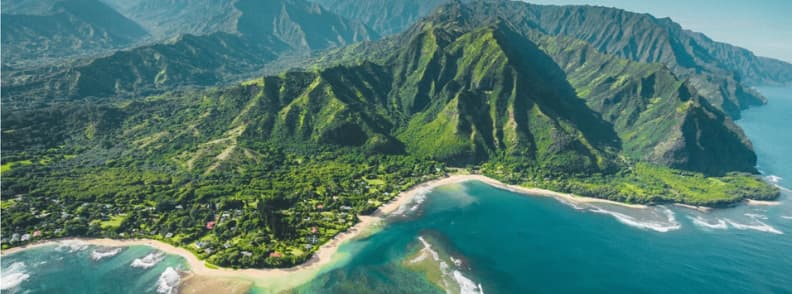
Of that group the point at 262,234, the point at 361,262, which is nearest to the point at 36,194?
the point at 262,234

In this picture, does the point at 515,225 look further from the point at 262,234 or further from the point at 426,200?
the point at 262,234

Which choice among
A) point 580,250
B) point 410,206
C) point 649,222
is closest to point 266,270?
point 410,206

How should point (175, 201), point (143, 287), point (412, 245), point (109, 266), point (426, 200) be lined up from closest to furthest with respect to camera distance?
point (143, 287)
point (109, 266)
point (412, 245)
point (175, 201)
point (426, 200)

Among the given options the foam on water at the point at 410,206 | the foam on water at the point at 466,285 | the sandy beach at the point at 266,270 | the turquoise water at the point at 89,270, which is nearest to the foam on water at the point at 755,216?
the foam on water at the point at 410,206

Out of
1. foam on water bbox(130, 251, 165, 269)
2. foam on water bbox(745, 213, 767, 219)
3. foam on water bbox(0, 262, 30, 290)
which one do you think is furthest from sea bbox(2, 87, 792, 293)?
foam on water bbox(745, 213, 767, 219)

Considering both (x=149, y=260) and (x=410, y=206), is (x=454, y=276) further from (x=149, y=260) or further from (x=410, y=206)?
(x=149, y=260)

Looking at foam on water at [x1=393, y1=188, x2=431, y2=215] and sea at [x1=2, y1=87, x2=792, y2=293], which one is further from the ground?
foam on water at [x1=393, y1=188, x2=431, y2=215]

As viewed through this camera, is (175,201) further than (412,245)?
Yes

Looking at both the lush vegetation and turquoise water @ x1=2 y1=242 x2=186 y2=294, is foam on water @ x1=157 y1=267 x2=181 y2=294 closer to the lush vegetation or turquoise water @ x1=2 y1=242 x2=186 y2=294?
turquoise water @ x1=2 y1=242 x2=186 y2=294
